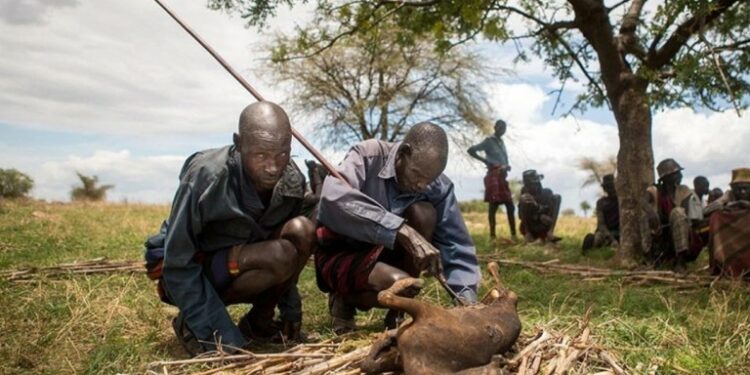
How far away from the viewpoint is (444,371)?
2271mm

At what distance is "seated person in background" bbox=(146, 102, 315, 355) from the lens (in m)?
3.00

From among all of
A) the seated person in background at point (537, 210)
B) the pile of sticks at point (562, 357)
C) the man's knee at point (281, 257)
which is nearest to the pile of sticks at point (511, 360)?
the pile of sticks at point (562, 357)

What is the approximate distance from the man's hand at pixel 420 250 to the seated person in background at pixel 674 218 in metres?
4.66

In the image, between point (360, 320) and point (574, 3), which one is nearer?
point (360, 320)

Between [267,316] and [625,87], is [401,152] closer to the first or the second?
[267,316]

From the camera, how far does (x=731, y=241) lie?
18.9 feet

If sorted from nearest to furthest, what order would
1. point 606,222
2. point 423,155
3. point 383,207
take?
1. point 423,155
2. point 383,207
3. point 606,222

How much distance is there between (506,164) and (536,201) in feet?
2.92

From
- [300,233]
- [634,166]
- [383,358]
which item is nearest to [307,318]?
[300,233]

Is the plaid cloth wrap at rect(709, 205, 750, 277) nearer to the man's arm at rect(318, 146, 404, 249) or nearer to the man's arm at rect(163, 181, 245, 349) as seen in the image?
the man's arm at rect(318, 146, 404, 249)

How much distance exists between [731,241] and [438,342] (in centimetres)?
460

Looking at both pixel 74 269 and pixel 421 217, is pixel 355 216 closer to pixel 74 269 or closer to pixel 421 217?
pixel 421 217

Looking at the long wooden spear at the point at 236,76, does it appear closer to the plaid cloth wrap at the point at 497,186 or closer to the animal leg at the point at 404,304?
the animal leg at the point at 404,304

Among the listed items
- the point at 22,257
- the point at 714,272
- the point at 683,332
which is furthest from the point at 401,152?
the point at 22,257
